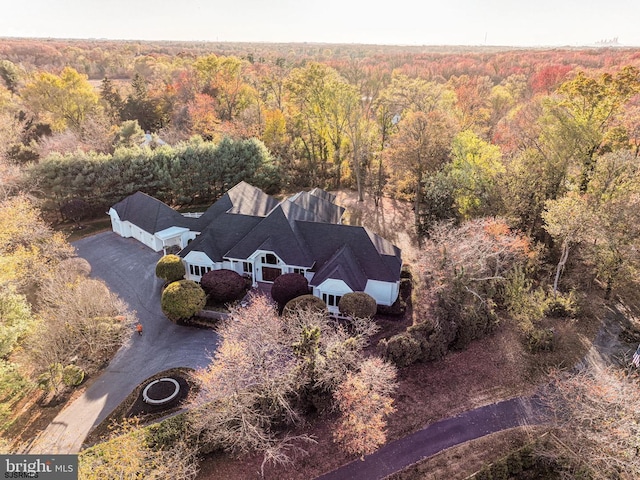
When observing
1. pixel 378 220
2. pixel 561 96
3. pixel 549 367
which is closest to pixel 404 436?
pixel 549 367

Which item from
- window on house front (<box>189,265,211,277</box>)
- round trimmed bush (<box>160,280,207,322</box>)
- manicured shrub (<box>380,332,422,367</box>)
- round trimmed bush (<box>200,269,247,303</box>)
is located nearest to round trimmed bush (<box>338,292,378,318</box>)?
manicured shrub (<box>380,332,422,367</box>)

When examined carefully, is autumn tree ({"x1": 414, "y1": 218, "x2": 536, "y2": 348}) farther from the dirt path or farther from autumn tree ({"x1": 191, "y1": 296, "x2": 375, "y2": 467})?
autumn tree ({"x1": 191, "y1": 296, "x2": 375, "y2": 467})

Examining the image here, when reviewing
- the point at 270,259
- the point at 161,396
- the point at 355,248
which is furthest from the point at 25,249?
the point at 355,248

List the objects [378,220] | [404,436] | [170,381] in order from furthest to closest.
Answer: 1. [378,220]
2. [170,381]
3. [404,436]

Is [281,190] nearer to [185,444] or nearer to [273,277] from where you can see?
[273,277]

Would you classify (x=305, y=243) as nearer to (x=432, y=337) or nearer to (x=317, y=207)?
(x=317, y=207)

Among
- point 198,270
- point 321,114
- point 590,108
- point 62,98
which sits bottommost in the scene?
point 198,270
